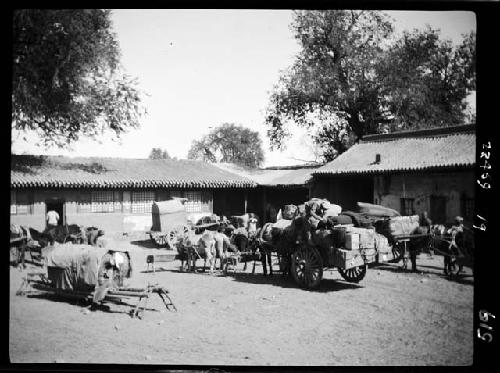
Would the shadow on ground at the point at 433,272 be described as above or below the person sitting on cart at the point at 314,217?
below

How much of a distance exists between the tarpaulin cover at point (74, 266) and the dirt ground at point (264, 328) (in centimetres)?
42

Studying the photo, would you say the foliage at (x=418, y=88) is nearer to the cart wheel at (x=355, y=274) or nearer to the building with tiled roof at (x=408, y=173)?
the building with tiled roof at (x=408, y=173)

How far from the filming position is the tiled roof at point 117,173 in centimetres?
1182

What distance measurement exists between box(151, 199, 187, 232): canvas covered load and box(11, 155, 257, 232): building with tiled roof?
60 cm

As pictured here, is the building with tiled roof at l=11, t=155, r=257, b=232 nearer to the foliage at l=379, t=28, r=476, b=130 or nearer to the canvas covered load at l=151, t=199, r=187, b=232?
the canvas covered load at l=151, t=199, r=187, b=232

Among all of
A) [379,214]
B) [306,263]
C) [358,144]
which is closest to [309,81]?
[358,144]

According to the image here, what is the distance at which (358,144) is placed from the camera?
1196 cm

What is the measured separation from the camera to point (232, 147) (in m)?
17.0

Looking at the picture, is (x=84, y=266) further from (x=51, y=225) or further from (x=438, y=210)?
(x=438, y=210)

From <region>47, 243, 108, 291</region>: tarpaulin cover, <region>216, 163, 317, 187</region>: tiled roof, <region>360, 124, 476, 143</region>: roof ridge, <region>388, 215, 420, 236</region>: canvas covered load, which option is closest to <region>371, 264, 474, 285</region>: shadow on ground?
<region>388, 215, 420, 236</region>: canvas covered load

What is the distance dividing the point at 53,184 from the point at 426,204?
41.5 ft

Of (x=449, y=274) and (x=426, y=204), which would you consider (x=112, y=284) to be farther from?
(x=426, y=204)

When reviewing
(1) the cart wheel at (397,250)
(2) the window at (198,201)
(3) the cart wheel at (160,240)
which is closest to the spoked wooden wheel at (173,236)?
(3) the cart wheel at (160,240)

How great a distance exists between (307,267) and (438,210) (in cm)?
455
